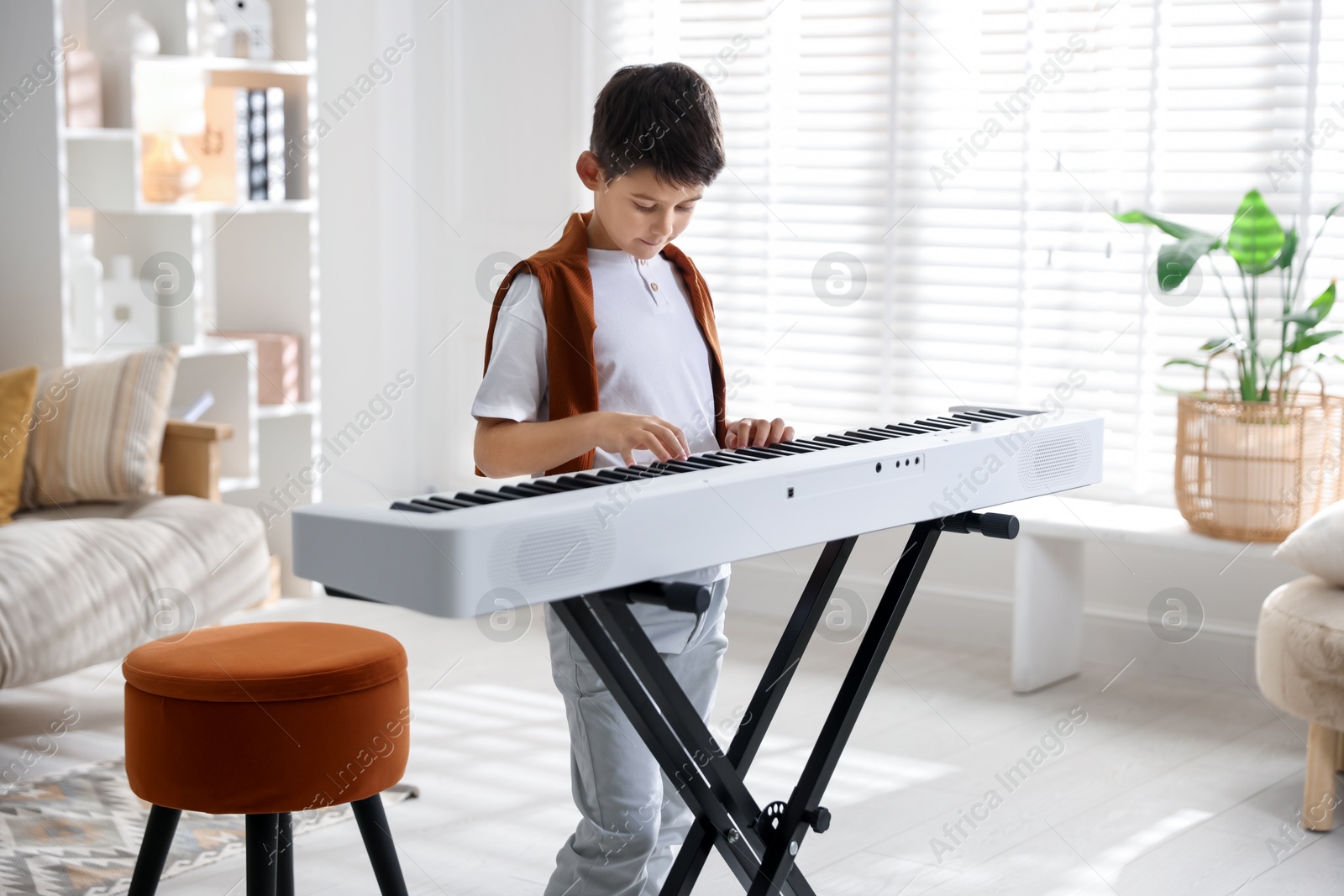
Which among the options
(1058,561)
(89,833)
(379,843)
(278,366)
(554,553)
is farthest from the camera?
(278,366)

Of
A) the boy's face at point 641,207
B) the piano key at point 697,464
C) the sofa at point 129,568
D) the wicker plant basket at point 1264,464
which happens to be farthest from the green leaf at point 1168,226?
the sofa at point 129,568

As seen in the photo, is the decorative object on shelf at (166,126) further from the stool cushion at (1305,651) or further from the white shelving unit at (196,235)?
the stool cushion at (1305,651)

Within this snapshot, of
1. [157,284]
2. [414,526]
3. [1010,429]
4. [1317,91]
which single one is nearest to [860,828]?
[1010,429]

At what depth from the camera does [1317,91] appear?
3.45 metres

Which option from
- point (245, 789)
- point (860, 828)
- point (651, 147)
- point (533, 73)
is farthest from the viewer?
point (533, 73)

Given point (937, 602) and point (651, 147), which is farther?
point (937, 602)

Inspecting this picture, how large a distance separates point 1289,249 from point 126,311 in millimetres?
2959

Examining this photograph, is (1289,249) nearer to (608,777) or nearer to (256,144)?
(608,777)

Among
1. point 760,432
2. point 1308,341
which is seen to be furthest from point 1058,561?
point 760,432

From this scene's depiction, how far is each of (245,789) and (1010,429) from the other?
103 centimetres

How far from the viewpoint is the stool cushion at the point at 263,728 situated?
5.86 feet

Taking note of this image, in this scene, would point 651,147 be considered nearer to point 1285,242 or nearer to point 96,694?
point 1285,242

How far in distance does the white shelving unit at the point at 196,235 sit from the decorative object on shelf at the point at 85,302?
51 millimetres

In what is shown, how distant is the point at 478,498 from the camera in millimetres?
1292
